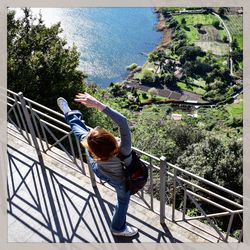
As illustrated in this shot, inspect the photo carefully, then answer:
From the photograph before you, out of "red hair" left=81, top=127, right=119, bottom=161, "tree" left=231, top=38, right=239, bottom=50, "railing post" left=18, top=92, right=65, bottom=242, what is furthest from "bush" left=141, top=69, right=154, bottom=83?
"red hair" left=81, top=127, right=119, bottom=161

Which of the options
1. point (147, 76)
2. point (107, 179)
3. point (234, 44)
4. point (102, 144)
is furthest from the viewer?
point (234, 44)

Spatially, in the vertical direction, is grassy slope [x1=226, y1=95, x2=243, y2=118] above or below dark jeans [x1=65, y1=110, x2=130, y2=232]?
below

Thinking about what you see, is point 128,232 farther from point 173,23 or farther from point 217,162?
point 173,23

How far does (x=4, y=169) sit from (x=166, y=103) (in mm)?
48396

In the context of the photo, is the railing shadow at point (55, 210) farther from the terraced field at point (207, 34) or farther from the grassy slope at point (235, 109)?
the terraced field at point (207, 34)

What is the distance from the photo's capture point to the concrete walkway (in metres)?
4.23

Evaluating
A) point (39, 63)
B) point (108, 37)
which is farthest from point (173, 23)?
point (39, 63)

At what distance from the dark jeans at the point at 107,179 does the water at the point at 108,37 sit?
4289cm

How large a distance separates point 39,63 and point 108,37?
42.8m

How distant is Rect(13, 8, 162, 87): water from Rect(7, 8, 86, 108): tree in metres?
31.4

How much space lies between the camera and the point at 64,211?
4453 mm

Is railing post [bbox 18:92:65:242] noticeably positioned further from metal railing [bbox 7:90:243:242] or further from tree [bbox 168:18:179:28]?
tree [bbox 168:18:179:28]

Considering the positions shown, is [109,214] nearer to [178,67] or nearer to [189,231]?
[189,231]

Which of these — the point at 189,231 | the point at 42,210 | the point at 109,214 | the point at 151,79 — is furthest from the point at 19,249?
the point at 151,79
